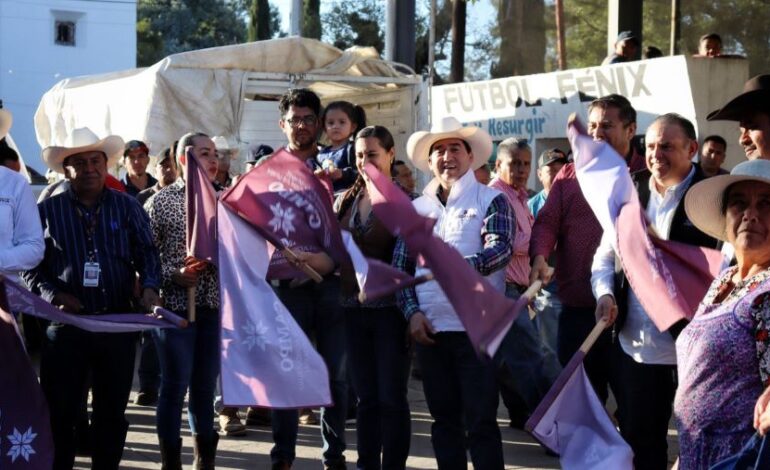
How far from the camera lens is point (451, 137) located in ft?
23.7

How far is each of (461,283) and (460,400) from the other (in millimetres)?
1311

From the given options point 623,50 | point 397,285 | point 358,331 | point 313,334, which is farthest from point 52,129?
point 397,285

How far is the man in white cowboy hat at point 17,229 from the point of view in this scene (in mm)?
6855

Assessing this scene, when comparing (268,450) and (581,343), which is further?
(268,450)

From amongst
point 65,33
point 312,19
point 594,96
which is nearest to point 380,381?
point 594,96

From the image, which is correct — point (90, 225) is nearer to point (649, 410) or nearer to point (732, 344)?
point (649, 410)

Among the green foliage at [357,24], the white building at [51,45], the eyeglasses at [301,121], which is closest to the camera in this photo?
the eyeglasses at [301,121]

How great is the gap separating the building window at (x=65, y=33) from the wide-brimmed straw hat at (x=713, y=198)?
54352 millimetres

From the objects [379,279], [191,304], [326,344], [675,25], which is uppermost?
[675,25]

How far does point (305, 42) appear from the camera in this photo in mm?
15266

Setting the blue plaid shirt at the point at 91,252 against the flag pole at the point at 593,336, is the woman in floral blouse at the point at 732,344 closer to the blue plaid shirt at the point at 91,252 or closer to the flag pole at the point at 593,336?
the flag pole at the point at 593,336

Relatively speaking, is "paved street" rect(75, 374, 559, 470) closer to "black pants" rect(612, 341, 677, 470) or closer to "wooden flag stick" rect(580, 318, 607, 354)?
"black pants" rect(612, 341, 677, 470)

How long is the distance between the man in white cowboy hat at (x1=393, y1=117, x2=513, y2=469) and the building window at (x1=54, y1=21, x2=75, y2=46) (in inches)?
2065

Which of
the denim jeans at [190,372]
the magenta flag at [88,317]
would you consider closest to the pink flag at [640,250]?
the magenta flag at [88,317]
